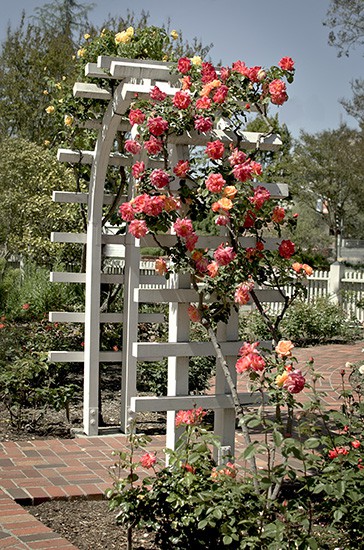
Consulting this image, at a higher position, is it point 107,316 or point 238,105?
point 238,105

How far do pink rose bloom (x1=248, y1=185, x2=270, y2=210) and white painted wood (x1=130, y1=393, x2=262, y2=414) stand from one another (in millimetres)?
1062

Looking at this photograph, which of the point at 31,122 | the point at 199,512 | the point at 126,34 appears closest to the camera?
the point at 199,512

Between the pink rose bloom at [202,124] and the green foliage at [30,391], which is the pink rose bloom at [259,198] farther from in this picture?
the green foliage at [30,391]

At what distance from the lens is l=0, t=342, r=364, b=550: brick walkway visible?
3.77 metres

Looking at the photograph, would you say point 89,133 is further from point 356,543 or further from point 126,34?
point 356,543

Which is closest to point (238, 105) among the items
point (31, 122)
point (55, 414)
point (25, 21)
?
point (55, 414)

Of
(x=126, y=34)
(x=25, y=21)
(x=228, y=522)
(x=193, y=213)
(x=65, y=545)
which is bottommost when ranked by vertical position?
(x=65, y=545)

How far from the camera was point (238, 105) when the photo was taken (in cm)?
Result: 458

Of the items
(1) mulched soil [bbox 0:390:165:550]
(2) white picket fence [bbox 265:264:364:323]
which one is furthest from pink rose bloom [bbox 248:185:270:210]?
(2) white picket fence [bbox 265:264:364:323]

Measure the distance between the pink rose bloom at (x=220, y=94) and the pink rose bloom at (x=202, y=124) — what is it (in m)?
0.12

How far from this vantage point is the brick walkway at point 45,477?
12.4ft

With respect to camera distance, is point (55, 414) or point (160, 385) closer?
point (55, 414)

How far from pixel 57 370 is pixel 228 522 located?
4.14 metres

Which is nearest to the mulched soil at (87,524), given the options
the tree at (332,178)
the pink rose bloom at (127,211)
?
the pink rose bloom at (127,211)
